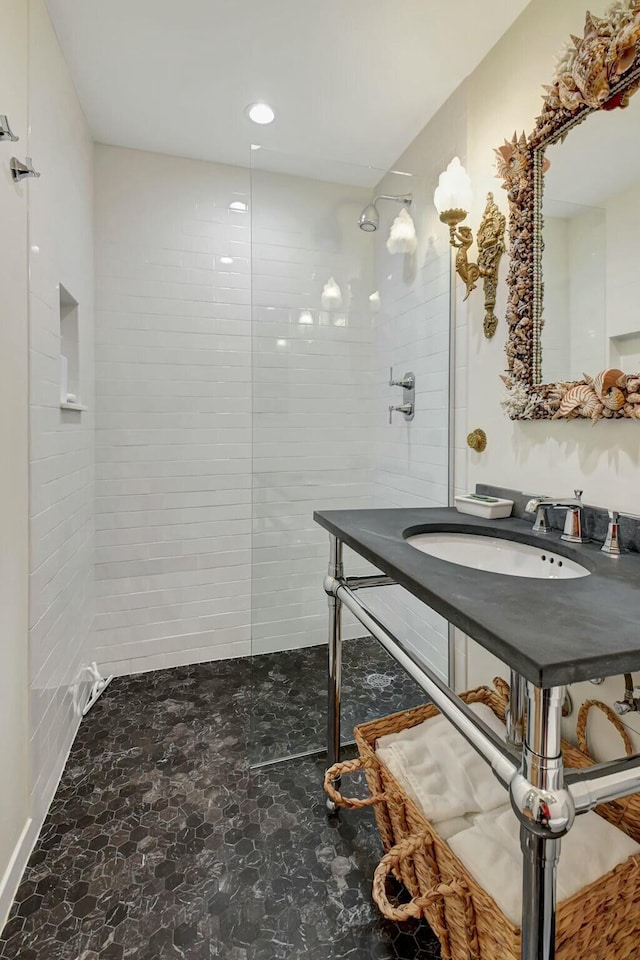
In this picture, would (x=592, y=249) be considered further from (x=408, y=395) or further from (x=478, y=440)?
(x=408, y=395)

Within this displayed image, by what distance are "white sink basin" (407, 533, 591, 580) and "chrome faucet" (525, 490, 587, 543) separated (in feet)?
0.23

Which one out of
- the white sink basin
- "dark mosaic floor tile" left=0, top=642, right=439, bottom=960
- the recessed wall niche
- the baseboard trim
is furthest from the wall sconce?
the baseboard trim

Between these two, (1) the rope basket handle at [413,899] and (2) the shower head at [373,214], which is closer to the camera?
(1) the rope basket handle at [413,899]

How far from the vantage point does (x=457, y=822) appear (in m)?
1.11

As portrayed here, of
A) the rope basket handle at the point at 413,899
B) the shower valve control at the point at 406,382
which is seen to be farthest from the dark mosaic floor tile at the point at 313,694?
the shower valve control at the point at 406,382

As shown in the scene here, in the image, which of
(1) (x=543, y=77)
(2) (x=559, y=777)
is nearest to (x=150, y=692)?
(2) (x=559, y=777)

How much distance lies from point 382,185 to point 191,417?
55.6 inches

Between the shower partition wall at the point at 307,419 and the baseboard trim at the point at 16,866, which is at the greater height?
the shower partition wall at the point at 307,419

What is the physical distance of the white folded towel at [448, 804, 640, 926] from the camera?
0.90 meters

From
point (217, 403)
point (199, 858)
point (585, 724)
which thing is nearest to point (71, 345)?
point (217, 403)

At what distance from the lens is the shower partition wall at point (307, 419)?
1.91 metres

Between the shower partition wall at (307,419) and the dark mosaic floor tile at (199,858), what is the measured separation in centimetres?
5

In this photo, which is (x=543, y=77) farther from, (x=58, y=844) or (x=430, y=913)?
(x=58, y=844)

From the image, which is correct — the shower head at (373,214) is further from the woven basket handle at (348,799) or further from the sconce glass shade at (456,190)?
the woven basket handle at (348,799)
